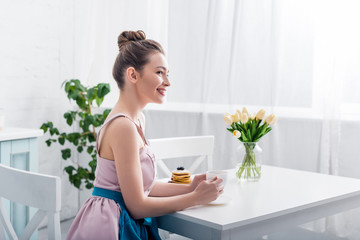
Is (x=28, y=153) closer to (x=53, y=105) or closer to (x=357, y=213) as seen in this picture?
(x=53, y=105)

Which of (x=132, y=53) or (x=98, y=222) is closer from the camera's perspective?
(x=98, y=222)

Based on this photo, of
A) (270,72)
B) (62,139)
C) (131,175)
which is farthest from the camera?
(62,139)

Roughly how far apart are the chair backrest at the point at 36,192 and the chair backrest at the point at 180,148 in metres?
1.02

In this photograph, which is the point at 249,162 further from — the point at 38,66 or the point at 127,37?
the point at 38,66

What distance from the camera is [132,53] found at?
1.57m

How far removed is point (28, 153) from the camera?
8.45 ft

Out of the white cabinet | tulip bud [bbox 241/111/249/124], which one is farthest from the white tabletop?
tulip bud [bbox 241/111/249/124]

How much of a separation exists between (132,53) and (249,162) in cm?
64

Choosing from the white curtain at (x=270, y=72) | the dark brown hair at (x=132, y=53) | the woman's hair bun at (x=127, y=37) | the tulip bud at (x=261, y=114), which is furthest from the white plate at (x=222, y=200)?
the white curtain at (x=270, y=72)

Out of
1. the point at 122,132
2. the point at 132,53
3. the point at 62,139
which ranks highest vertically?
the point at 132,53

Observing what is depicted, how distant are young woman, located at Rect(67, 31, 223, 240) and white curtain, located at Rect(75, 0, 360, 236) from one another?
1.23 m

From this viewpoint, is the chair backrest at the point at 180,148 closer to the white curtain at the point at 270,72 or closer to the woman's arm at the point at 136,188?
the white curtain at the point at 270,72

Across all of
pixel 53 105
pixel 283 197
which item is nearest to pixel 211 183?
pixel 283 197

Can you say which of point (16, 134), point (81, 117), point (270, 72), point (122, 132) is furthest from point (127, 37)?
point (81, 117)
